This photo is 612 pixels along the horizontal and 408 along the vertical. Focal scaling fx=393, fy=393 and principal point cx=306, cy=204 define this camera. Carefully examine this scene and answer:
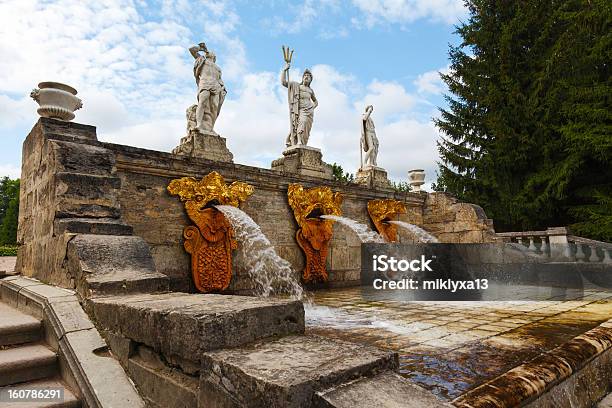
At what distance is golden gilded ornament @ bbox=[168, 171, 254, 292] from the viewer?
17.3 ft

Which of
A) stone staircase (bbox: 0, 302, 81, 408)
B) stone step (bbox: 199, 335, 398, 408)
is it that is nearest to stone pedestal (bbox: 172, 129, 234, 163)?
stone staircase (bbox: 0, 302, 81, 408)

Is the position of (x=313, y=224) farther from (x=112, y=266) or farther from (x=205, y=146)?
(x=112, y=266)

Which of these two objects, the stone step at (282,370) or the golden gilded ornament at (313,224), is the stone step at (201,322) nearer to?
the stone step at (282,370)

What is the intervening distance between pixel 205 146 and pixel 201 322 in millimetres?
5898

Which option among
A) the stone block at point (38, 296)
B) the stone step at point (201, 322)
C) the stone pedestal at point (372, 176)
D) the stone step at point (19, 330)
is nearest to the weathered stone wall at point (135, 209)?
the stone block at point (38, 296)

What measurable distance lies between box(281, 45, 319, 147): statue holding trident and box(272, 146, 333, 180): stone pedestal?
0.34m

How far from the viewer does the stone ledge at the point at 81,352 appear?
1.89m

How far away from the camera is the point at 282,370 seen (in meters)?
1.34

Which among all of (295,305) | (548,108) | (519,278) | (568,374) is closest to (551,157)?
(548,108)

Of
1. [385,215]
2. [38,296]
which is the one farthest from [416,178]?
[38,296]

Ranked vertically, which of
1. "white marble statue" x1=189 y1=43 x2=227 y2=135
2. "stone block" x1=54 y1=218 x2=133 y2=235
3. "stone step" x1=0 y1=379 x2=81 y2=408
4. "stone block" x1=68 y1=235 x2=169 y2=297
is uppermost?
"white marble statue" x1=189 y1=43 x2=227 y2=135

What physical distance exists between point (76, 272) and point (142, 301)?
989 millimetres

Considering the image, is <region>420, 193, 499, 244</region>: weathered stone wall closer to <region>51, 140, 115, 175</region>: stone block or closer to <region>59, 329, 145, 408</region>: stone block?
<region>51, 140, 115, 175</region>: stone block

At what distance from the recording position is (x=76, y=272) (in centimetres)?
279
